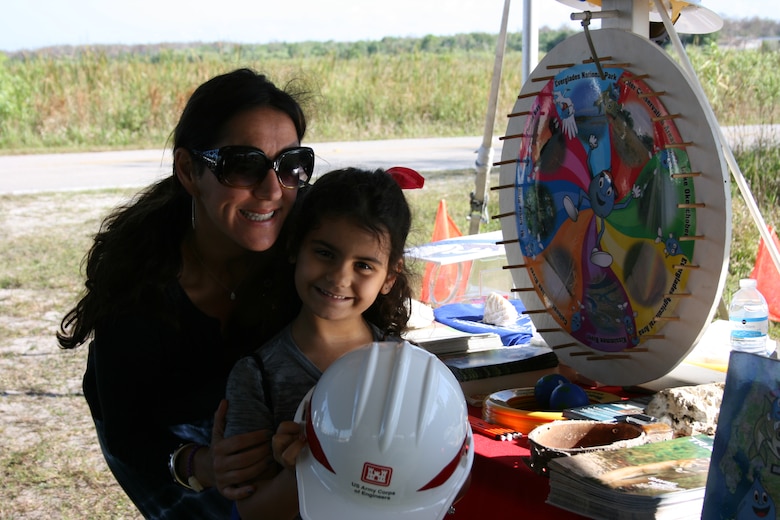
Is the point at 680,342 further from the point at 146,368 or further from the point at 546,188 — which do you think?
the point at 146,368

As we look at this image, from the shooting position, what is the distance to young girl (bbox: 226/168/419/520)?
152cm

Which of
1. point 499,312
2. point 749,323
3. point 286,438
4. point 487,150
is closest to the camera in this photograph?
point 286,438

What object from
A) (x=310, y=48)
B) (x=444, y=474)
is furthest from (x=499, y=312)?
(x=310, y=48)

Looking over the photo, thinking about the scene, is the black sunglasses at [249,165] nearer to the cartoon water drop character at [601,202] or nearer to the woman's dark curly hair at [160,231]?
the woman's dark curly hair at [160,231]

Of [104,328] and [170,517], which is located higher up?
[104,328]

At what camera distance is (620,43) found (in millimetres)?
1671

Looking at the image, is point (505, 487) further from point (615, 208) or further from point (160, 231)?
point (160, 231)

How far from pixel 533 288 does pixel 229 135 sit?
78cm

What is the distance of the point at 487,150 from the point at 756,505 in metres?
2.65

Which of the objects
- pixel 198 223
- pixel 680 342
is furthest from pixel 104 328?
pixel 680 342

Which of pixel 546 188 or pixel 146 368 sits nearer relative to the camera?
pixel 146 368

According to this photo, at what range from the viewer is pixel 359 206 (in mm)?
1565

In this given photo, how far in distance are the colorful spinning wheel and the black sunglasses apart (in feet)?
1.84

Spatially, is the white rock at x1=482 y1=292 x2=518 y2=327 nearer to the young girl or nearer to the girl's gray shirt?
the young girl
